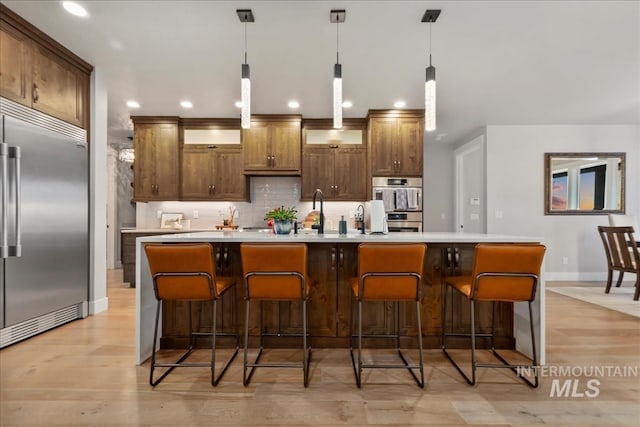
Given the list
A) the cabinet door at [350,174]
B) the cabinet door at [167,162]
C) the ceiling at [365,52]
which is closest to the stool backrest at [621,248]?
the ceiling at [365,52]

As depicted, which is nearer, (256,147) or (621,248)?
(621,248)

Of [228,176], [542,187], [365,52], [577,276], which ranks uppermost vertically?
[365,52]

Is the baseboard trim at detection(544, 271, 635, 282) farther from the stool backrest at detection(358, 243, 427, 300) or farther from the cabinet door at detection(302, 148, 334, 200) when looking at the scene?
the stool backrest at detection(358, 243, 427, 300)

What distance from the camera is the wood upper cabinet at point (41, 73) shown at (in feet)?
8.76

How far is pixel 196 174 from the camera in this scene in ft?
17.6

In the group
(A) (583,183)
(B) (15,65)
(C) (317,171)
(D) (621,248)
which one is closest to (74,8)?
(B) (15,65)

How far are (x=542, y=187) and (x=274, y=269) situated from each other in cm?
550

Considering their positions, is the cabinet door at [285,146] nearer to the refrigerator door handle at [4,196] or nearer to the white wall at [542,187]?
the white wall at [542,187]

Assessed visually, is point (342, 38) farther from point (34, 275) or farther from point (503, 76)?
point (34, 275)

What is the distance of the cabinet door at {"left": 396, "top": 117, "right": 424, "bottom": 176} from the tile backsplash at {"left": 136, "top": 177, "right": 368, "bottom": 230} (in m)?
1.10

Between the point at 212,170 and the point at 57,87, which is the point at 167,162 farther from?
the point at 57,87

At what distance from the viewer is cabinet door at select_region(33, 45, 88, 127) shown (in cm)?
296

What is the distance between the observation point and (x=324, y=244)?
100 inches

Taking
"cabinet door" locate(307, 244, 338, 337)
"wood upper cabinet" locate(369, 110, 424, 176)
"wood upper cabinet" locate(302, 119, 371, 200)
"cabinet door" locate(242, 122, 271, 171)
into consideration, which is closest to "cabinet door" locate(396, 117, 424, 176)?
"wood upper cabinet" locate(369, 110, 424, 176)
